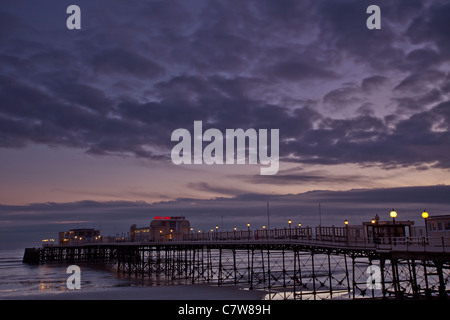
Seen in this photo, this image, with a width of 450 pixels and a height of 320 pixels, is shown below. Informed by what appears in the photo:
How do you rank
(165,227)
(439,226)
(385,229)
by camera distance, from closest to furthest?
1. (439,226)
2. (385,229)
3. (165,227)

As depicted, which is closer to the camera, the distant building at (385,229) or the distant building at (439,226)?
the distant building at (439,226)

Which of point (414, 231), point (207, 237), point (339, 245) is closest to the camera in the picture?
point (414, 231)

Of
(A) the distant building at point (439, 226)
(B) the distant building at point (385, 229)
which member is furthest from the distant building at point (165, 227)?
(A) the distant building at point (439, 226)

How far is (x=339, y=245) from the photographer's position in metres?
32.5

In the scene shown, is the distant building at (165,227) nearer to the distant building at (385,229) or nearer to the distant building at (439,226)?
the distant building at (385,229)

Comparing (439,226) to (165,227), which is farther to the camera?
(165,227)

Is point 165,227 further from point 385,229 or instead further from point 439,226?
point 439,226

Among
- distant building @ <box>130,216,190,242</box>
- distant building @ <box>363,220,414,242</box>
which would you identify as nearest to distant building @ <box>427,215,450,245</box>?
distant building @ <box>363,220,414,242</box>

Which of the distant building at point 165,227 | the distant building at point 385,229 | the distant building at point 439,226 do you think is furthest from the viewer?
the distant building at point 165,227

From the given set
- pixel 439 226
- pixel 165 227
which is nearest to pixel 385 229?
pixel 439 226
